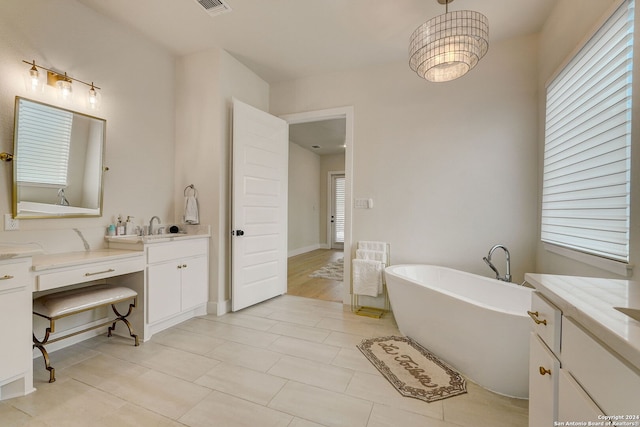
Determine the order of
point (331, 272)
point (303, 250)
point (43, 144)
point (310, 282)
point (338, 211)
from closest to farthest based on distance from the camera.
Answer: point (43, 144) < point (310, 282) < point (331, 272) < point (303, 250) < point (338, 211)

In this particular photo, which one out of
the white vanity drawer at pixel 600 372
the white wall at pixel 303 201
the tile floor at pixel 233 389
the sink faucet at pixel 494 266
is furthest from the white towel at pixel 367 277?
the white wall at pixel 303 201

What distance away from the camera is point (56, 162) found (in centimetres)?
217

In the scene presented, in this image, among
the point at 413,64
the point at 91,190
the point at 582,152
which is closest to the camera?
the point at 582,152

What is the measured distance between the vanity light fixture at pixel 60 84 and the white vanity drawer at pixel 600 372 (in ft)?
11.1

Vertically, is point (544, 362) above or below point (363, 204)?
below

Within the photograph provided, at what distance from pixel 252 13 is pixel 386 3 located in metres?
1.18

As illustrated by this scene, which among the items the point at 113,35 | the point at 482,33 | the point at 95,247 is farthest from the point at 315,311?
the point at 113,35

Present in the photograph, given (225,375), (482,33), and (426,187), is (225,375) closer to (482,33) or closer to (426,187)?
(426,187)

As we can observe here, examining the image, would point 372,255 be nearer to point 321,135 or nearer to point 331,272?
point 331,272

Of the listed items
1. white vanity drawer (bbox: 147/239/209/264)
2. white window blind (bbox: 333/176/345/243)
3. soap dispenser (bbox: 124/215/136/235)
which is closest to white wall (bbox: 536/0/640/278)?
white vanity drawer (bbox: 147/239/209/264)

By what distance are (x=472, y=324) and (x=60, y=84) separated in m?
3.62

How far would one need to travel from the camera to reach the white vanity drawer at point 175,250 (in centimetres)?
243

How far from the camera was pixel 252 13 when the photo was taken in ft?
7.89

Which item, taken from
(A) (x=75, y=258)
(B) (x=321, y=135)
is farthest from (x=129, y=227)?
(B) (x=321, y=135)
